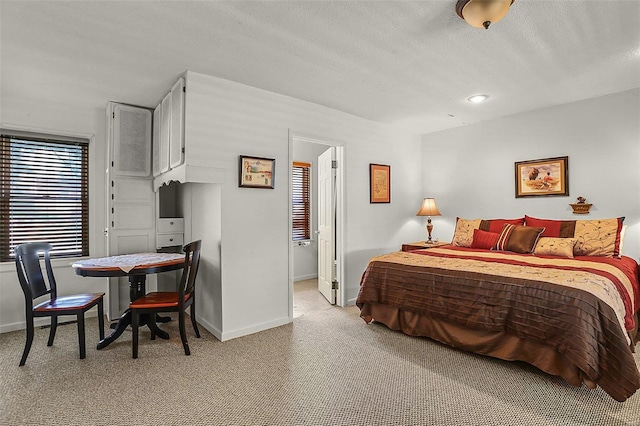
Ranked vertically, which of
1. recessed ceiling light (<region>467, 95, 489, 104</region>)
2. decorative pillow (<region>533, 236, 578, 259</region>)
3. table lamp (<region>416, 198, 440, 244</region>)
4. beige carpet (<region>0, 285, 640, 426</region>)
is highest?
recessed ceiling light (<region>467, 95, 489, 104</region>)

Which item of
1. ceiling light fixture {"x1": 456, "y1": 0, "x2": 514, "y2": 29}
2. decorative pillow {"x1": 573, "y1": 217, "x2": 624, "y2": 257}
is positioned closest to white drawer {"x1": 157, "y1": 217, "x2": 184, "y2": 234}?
ceiling light fixture {"x1": 456, "y1": 0, "x2": 514, "y2": 29}

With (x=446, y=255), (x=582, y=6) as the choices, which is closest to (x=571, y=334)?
(x=446, y=255)

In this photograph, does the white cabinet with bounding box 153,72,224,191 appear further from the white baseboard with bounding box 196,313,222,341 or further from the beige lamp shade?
the beige lamp shade

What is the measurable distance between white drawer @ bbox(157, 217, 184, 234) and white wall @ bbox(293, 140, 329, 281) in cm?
212

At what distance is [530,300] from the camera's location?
2.41 meters

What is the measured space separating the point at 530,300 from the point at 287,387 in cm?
181

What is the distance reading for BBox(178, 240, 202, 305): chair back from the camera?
9.29ft

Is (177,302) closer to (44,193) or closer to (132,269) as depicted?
(132,269)

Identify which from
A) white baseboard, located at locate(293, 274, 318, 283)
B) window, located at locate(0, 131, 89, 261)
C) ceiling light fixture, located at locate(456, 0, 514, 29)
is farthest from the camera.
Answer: white baseboard, located at locate(293, 274, 318, 283)

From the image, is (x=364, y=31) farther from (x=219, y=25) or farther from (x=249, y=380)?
(x=249, y=380)

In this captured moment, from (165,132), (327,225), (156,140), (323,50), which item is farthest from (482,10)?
(156,140)

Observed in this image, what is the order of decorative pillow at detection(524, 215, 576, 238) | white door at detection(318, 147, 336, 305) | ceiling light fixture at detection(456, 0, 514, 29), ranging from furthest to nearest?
white door at detection(318, 147, 336, 305) → decorative pillow at detection(524, 215, 576, 238) → ceiling light fixture at detection(456, 0, 514, 29)

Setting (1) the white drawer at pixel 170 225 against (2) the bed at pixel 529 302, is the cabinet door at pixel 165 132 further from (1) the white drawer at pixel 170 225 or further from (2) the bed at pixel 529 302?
(2) the bed at pixel 529 302

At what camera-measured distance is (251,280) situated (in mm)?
3334
